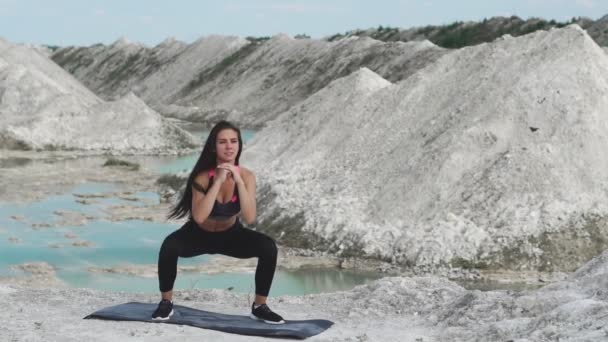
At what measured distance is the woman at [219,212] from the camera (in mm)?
7730

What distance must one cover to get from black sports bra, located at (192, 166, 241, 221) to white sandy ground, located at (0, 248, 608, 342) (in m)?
1.05

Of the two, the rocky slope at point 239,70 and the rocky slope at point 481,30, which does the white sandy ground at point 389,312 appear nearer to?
the rocky slope at point 239,70

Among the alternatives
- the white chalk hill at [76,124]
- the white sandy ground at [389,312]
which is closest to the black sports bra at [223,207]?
the white sandy ground at [389,312]

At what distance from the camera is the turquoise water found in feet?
54.4

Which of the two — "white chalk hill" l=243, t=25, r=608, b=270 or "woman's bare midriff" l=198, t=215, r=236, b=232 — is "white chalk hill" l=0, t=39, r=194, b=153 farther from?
"woman's bare midriff" l=198, t=215, r=236, b=232

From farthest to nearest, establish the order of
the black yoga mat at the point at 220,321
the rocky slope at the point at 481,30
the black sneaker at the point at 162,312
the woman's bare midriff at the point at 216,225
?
the rocky slope at the point at 481,30 < the black sneaker at the point at 162,312 < the black yoga mat at the point at 220,321 < the woman's bare midriff at the point at 216,225

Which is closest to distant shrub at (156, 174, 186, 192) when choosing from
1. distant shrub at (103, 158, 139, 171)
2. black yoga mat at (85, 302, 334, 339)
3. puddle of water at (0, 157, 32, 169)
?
distant shrub at (103, 158, 139, 171)

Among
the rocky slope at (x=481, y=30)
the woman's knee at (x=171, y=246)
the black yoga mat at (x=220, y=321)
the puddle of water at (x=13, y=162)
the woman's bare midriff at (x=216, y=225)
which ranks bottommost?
the black yoga mat at (x=220, y=321)

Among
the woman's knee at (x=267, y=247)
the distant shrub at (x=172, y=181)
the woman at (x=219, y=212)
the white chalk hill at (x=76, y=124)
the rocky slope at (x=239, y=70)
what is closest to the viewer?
the woman at (x=219, y=212)

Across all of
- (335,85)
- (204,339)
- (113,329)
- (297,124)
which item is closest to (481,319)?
(204,339)

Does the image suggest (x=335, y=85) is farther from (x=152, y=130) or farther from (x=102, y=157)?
(x=152, y=130)

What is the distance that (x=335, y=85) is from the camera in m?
31.0

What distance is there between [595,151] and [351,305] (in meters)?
12.5

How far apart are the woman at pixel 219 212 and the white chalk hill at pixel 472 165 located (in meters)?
10.2
